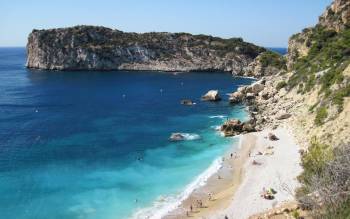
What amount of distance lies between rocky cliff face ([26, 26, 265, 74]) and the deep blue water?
47.1 metres

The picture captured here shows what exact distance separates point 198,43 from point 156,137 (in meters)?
113

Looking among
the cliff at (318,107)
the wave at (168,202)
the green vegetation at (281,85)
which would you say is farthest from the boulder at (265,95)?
the wave at (168,202)

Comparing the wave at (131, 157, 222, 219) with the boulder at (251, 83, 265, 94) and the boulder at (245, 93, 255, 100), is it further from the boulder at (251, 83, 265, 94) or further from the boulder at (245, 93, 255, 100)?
the boulder at (251, 83, 265, 94)

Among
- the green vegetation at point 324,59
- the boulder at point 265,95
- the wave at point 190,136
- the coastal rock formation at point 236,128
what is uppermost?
the green vegetation at point 324,59

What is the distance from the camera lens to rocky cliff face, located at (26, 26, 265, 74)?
538 ft

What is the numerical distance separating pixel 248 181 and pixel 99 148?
78.8 feet

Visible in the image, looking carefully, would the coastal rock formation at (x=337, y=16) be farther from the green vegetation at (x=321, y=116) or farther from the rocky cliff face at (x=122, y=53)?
the rocky cliff face at (x=122, y=53)

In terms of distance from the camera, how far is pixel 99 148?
62.7 meters

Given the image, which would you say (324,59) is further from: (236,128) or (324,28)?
(236,128)

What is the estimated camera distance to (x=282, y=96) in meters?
85.0

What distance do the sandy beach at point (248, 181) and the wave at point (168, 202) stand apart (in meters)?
0.61

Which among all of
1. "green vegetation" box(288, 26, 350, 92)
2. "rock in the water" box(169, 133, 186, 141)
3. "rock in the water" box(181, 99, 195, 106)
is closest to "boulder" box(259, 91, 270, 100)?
"green vegetation" box(288, 26, 350, 92)

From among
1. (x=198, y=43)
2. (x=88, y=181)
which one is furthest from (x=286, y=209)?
(x=198, y=43)

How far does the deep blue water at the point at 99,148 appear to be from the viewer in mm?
45062
